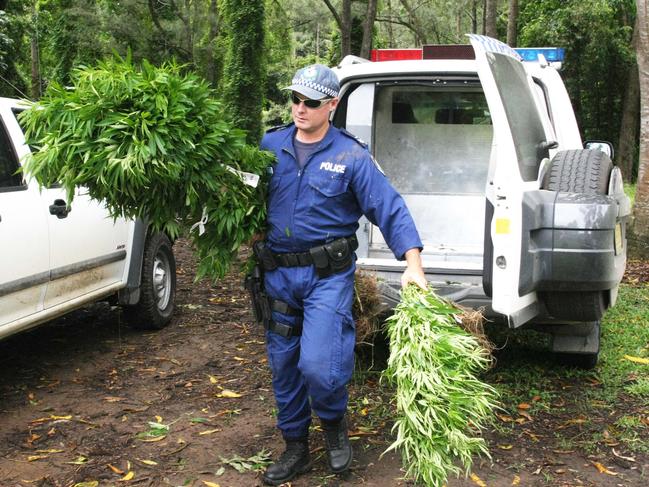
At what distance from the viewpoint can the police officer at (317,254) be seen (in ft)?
11.6

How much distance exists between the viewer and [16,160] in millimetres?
4840

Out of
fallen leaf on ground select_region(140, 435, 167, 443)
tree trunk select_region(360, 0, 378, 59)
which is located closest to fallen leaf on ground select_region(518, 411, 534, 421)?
fallen leaf on ground select_region(140, 435, 167, 443)

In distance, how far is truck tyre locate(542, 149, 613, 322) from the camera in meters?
4.01

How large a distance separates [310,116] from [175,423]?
80.7 inches

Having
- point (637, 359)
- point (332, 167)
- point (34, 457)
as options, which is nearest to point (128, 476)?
point (34, 457)

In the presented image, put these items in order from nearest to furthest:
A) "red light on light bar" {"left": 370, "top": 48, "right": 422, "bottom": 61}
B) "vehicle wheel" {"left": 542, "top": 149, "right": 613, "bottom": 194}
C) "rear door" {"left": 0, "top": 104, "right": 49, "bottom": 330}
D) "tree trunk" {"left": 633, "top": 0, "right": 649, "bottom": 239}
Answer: "vehicle wheel" {"left": 542, "top": 149, "right": 613, "bottom": 194} → "rear door" {"left": 0, "top": 104, "right": 49, "bottom": 330} → "red light on light bar" {"left": 370, "top": 48, "right": 422, "bottom": 61} → "tree trunk" {"left": 633, "top": 0, "right": 649, "bottom": 239}

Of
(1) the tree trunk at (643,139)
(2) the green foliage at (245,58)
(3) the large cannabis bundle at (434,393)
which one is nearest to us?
(3) the large cannabis bundle at (434,393)

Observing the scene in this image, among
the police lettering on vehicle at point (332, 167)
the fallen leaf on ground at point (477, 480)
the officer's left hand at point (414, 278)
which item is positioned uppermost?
the police lettering on vehicle at point (332, 167)

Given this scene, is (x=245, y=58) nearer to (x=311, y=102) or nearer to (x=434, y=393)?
(x=311, y=102)

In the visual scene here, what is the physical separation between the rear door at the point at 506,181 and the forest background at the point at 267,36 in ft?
42.6

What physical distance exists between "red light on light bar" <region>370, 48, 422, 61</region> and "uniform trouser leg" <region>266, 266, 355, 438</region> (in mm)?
2821

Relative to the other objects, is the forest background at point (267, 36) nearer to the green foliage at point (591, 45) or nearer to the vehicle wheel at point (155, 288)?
the green foliage at point (591, 45)

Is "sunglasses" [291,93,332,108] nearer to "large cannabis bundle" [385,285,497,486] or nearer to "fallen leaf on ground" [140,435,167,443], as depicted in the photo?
"large cannabis bundle" [385,285,497,486]

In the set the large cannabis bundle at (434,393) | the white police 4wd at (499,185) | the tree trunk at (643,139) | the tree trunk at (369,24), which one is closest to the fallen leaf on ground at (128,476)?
the large cannabis bundle at (434,393)
